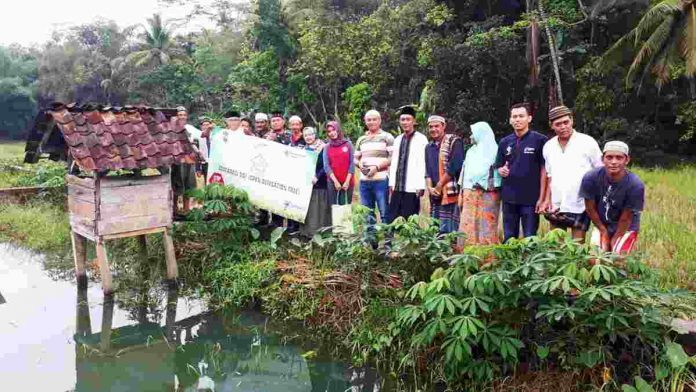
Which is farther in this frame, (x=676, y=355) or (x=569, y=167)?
(x=569, y=167)

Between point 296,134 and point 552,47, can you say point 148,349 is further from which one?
point 552,47

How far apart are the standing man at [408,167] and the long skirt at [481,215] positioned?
0.64m

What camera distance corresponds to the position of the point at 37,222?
919cm

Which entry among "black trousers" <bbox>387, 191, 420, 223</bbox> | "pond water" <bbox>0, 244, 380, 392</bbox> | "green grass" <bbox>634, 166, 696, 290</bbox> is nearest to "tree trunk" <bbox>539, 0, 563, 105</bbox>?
"green grass" <bbox>634, 166, 696, 290</bbox>

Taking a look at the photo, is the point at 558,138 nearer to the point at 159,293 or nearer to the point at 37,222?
the point at 159,293

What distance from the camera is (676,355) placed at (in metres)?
3.32

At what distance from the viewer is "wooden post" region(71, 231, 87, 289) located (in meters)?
6.50

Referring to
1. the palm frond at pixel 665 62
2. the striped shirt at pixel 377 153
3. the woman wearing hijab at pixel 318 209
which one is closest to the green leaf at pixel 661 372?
the striped shirt at pixel 377 153

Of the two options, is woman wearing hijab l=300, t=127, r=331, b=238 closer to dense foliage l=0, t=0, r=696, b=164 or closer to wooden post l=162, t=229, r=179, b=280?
wooden post l=162, t=229, r=179, b=280

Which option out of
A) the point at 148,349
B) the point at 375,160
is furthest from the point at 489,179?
the point at 148,349

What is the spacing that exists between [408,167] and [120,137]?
9.94 feet

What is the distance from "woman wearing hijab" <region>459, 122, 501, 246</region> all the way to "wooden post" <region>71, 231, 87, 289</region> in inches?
173

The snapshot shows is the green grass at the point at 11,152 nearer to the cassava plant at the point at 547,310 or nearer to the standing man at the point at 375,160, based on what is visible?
the standing man at the point at 375,160

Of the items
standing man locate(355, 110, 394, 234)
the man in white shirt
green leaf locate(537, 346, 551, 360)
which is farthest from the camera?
standing man locate(355, 110, 394, 234)
